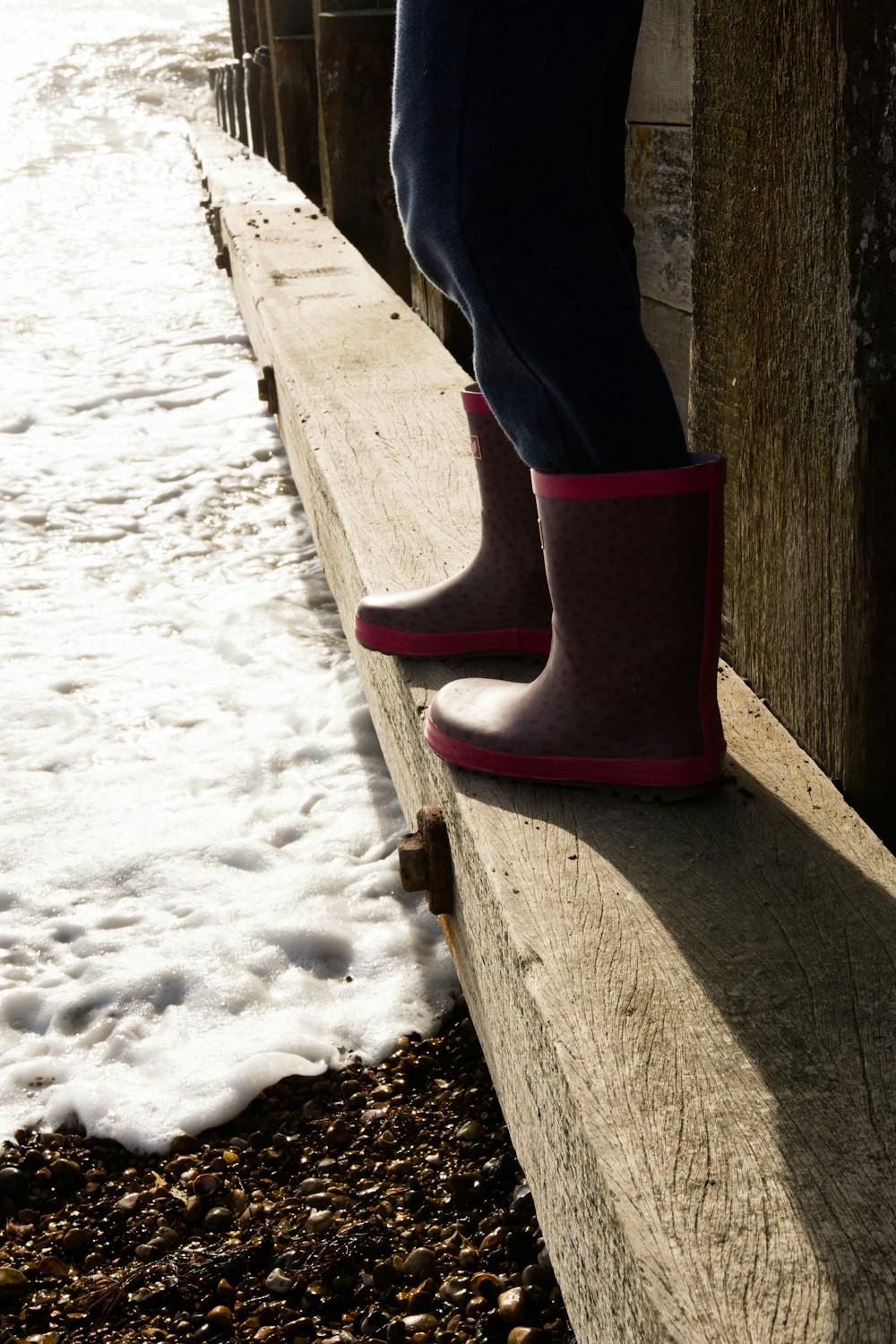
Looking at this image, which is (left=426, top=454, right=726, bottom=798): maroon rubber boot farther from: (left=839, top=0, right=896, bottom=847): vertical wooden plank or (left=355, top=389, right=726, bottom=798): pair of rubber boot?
(left=839, top=0, right=896, bottom=847): vertical wooden plank

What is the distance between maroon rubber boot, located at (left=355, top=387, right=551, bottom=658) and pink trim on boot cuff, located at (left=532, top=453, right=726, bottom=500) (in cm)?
36

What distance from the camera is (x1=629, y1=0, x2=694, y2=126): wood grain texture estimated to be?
2203 mm

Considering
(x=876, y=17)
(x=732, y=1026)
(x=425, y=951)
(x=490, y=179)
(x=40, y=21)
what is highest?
(x=40, y=21)

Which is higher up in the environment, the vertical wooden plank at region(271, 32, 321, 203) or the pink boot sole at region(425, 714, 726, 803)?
the vertical wooden plank at region(271, 32, 321, 203)

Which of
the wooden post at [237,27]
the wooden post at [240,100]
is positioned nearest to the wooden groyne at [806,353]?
the wooden post at [240,100]

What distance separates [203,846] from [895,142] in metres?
1.56

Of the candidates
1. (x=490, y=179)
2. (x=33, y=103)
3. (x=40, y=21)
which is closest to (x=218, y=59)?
(x=33, y=103)

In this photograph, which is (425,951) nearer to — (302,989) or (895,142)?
(302,989)

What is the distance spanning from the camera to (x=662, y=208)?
2350mm

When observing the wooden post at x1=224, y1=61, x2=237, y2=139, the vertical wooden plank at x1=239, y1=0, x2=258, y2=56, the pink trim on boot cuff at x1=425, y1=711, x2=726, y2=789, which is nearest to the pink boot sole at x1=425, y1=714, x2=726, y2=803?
the pink trim on boot cuff at x1=425, y1=711, x2=726, y2=789

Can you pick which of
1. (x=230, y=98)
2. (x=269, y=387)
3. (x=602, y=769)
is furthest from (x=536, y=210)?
(x=230, y=98)

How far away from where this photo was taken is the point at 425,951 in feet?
6.61

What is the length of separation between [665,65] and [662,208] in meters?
0.23

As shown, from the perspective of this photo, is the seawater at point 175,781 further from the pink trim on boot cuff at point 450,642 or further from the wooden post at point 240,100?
the wooden post at point 240,100
